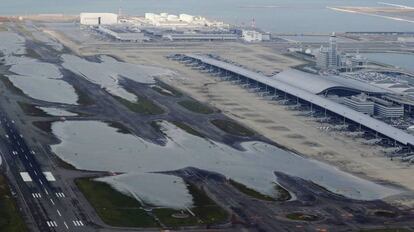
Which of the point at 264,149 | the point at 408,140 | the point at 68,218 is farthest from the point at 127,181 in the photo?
the point at 408,140

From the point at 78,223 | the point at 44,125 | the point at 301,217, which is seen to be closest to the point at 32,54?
the point at 44,125

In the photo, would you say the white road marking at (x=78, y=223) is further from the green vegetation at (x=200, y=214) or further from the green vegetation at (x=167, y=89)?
the green vegetation at (x=167, y=89)

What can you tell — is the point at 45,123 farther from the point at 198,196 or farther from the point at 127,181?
the point at 198,196

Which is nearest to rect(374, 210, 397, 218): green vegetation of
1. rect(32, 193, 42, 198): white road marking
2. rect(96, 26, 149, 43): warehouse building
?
rect(32, 193, 42, 198): white road marking

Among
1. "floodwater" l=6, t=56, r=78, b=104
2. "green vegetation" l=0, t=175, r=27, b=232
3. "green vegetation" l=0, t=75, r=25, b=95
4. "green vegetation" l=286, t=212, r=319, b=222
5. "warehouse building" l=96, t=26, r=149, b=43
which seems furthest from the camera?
"warehouse building" l=96, t=26, r=149, b=43

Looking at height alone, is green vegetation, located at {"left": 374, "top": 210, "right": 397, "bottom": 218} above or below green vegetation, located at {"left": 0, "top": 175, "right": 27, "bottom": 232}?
above

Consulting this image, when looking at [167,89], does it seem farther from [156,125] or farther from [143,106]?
[156,125]

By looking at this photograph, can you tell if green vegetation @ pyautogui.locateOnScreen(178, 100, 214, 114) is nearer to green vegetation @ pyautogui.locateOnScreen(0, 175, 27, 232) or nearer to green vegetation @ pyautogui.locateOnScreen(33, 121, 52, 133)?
green vegetation @ pyautogui.locateOnScreen(33, 121, 52, 133)
